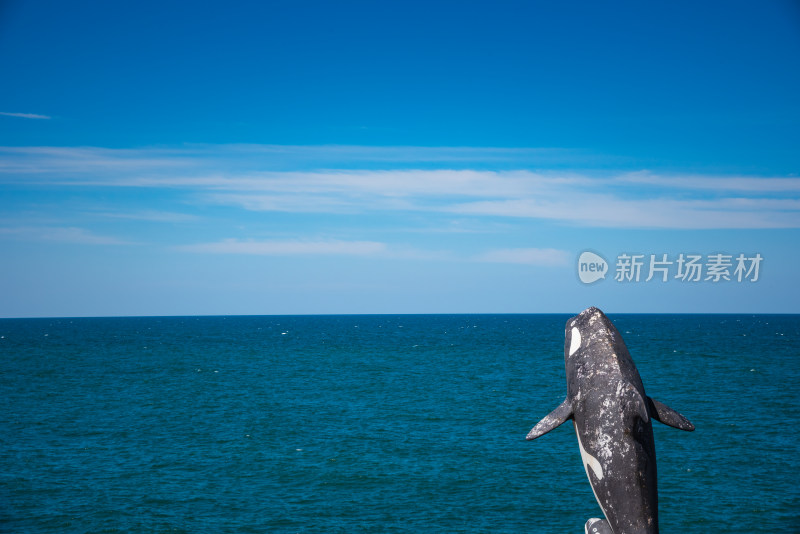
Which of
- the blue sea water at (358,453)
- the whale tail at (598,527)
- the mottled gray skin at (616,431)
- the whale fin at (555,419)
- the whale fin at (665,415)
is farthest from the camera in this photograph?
the blue sea water at (358,453)

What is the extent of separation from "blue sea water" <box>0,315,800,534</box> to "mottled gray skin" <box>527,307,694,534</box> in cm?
2795

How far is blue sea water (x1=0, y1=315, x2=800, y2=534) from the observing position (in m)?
38.2

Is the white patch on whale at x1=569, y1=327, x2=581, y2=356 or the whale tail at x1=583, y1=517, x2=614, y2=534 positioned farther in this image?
the white patch on whale at x1=569, y1=327, x2=581, y2=356

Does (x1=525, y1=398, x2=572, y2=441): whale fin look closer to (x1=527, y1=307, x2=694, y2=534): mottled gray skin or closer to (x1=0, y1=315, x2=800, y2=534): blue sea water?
(x1=527, y1=307, x2=694, y2=534): mottled gray skin

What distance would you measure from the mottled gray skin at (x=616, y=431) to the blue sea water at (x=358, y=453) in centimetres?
2795

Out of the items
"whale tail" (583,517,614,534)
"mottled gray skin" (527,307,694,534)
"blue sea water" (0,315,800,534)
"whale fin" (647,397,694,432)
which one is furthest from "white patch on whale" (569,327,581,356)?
"blue sea water" (0,315,800,534)

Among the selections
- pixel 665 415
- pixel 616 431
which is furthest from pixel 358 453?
pixel 616 431

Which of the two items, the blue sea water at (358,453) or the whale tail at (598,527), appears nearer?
the whale tail at (598,527)

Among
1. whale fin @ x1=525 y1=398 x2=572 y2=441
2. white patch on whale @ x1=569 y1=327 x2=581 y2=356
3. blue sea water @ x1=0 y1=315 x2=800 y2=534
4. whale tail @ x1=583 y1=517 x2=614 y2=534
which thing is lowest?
blue sea water @ x1=0 y1=315 x2=800 y2=534

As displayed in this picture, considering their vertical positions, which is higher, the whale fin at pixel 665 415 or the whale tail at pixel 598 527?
the whale fin at pixel 665 415

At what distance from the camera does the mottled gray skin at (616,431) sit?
31.8 feet

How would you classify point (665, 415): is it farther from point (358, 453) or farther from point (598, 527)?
point (358, 453)

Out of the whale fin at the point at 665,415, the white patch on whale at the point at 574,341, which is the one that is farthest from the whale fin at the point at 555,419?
the whale fin at the point at 665,415

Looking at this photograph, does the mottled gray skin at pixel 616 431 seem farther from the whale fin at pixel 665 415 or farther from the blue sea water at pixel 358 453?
the blue sea water at pixel 358 453
